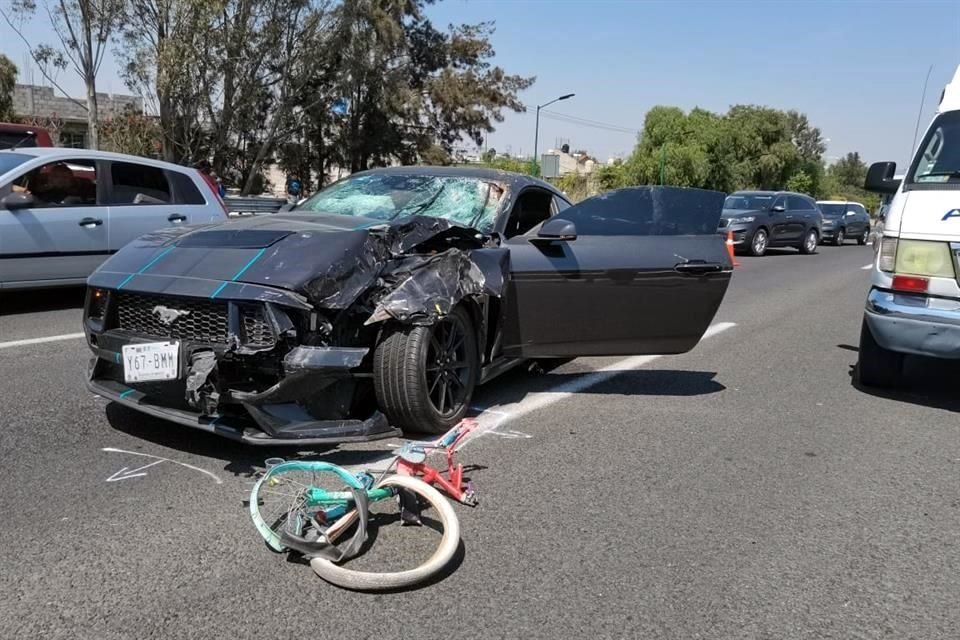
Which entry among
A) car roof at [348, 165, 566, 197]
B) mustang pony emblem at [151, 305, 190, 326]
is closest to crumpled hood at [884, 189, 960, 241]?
car roof at [348, 165, 566, 197]

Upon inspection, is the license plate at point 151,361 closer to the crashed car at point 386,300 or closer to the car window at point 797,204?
the crashed car at point 386,300

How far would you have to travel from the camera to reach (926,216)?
5297 millimetres

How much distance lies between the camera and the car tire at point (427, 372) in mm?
4016

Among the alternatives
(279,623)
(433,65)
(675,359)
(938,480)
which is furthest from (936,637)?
(433,65)

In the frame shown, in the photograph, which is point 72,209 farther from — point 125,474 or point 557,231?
point 557,231

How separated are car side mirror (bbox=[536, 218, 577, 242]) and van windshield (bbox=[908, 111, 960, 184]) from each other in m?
2.79

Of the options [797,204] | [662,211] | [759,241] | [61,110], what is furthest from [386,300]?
[61,110]

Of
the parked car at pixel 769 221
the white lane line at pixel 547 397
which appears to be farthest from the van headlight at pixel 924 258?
the parked car at pixel 769 221

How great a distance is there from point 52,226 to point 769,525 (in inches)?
277

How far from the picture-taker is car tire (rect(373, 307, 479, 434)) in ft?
13.2

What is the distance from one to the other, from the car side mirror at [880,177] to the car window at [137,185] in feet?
22.7

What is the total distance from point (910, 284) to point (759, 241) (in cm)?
1559

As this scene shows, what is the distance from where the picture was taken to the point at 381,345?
405cm

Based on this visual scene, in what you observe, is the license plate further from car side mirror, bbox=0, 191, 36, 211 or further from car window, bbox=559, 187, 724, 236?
car side mirror, bbox=0, 191, 36, 211
